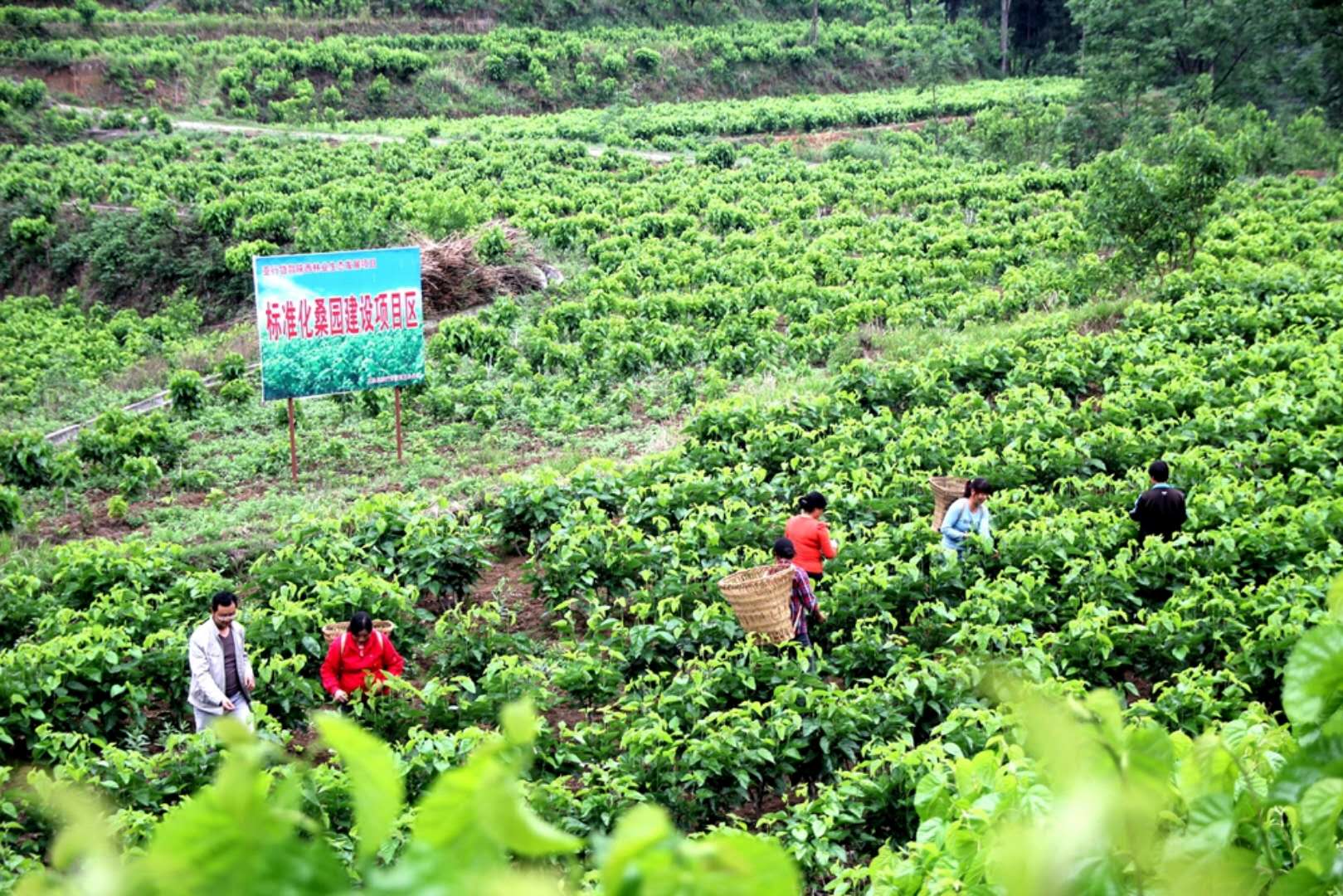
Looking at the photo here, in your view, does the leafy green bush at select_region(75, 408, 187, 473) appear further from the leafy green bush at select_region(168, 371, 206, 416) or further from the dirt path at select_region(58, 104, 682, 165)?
the dirt path at select_region(58, 104, 682, 165)

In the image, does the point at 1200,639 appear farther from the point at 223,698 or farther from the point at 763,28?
the point at 763,28

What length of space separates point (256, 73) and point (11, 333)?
71.3 feet

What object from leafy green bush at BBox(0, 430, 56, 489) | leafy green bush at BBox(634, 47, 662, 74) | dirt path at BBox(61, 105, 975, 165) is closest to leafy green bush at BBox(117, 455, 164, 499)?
leafy green bush at BBox(0, 430, 56, 489)

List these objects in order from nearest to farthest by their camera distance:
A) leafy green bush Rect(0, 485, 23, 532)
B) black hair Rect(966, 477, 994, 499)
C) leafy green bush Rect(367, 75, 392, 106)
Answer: black hair Rect(966, 477, 994, 499) < leafy green bush Rect(0, 485, 23, 532) < leafy green bush Rect(367, 75, 392, 106)

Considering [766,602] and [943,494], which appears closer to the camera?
[766,602]

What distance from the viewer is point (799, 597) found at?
7.94m

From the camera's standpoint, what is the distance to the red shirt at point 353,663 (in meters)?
7.44

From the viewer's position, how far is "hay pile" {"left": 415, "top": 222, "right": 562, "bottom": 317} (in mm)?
21281

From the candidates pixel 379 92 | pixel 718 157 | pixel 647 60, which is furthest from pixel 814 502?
pixel 647 60

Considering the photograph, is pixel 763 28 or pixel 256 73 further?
pixel 763 28

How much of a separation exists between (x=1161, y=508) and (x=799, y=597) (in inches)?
115

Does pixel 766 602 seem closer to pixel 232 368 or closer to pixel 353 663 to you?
pixel 353 663

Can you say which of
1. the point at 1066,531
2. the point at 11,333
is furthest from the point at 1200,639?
the point at 11,333

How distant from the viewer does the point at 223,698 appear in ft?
22.7
